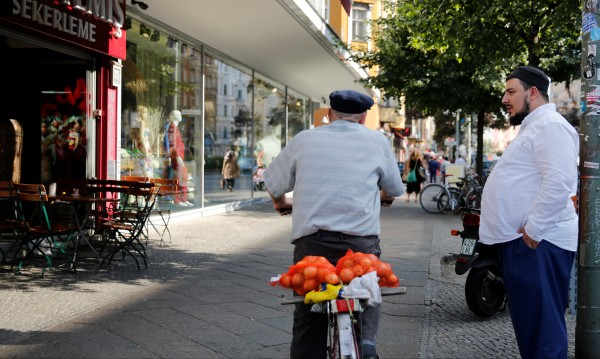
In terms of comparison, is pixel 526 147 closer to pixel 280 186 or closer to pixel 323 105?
pixel 280 186

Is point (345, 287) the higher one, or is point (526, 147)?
point (526, 147)

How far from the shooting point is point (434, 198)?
57.4 ft

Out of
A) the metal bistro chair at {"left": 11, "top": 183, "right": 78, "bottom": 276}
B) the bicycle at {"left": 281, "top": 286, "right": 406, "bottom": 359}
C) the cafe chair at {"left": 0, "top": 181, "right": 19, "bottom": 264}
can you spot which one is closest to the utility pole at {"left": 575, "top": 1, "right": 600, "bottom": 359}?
the bicycle at {"left": 281, "top": 286, "right": 406, "bottom": 359}

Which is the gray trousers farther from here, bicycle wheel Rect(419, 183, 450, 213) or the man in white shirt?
bicycle wheel Rect(419, 183, 450, 213)

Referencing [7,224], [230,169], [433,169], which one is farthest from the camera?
[433,169]

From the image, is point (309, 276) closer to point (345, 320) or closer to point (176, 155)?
point (345, 320)

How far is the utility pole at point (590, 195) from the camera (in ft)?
15.5

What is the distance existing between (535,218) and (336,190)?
1.05 meters

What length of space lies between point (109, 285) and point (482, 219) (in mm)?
4507

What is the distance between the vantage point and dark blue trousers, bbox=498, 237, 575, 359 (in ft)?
12.8

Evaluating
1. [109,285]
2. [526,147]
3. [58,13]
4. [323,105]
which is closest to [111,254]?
[109,285]

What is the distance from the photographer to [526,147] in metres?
3.92

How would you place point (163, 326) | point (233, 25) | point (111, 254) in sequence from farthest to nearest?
point (233, 25)
point (111, 254)
point (163, 326)

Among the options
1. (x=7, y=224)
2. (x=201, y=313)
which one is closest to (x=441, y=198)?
(x=7, y=224)
